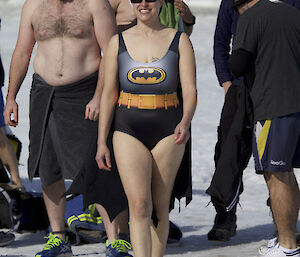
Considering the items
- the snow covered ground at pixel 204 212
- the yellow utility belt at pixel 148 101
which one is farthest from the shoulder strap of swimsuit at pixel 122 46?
the snow covered ground at pixel 204 212

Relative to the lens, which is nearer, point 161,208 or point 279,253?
point 161,208

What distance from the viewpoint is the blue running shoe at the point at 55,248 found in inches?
237

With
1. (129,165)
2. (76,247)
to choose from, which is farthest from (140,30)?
(76,247)

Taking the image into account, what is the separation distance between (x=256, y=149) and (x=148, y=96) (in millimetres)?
1014

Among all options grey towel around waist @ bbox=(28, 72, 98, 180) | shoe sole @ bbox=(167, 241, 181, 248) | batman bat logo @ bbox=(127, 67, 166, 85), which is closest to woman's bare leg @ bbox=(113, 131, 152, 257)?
batman bat logo @ bbox=(127, 67, 166, 85)

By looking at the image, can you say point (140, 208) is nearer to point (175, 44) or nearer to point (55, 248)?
point (175, 44)

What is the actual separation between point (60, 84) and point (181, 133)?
54.3 inches

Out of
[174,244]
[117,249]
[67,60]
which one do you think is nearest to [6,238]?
[117,249]

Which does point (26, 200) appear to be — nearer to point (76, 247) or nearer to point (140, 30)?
point (76, 247)

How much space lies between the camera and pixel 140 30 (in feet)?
16.6

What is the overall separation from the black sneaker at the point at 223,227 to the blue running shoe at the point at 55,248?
1.22 meters

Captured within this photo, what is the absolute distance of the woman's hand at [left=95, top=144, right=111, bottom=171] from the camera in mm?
5043

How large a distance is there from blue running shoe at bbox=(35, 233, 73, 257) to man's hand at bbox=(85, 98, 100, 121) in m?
0.93

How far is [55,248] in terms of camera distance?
19.9ft
